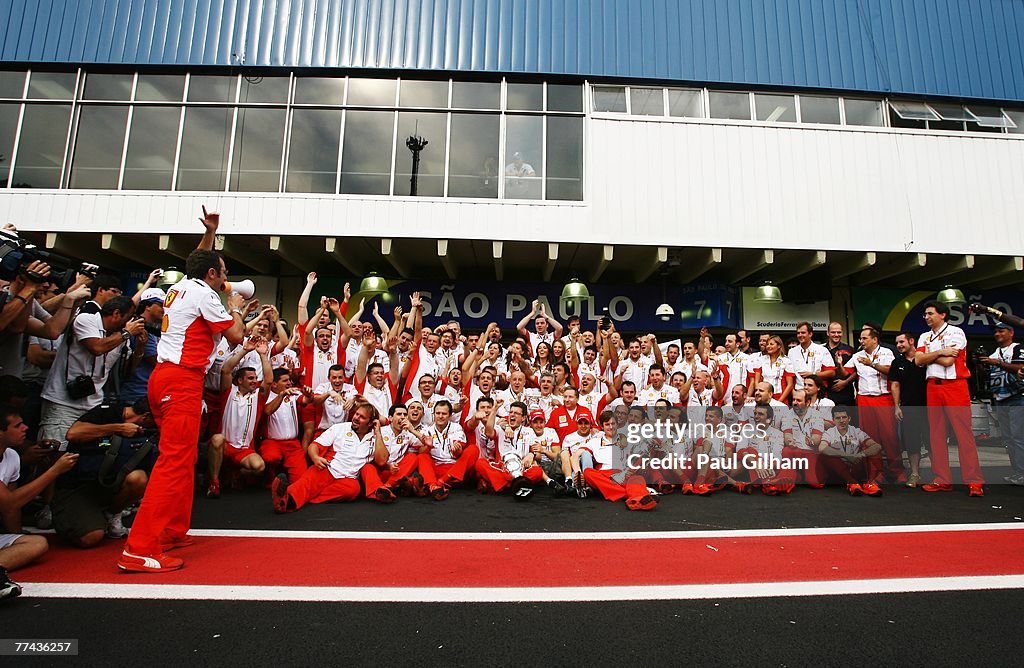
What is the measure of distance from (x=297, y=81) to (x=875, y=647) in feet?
40.0

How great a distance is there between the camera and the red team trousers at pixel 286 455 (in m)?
5.95

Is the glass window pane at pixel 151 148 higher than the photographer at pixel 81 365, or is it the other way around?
the glass window pane at pixel 151 148

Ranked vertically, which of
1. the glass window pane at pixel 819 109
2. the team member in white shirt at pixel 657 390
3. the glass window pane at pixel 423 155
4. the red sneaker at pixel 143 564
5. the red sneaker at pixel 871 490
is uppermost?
the glass window pane at pixel 819 109

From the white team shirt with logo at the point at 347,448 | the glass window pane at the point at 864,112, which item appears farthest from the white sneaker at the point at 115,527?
the glass window pane at the point at 864,112

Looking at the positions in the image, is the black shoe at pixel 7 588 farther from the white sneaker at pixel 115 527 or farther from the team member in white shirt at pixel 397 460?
the team member in white shirt at pixel 397 460

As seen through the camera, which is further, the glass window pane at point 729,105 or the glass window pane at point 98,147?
the glass window pane at point 729,105

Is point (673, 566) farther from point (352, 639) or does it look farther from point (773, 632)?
point (352, 639)

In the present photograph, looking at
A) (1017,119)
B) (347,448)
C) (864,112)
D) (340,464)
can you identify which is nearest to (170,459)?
(340,464)

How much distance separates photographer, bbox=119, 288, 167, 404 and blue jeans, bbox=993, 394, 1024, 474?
9359 mm

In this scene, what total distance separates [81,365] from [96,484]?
102cm

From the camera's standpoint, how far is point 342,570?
3109 millimetres

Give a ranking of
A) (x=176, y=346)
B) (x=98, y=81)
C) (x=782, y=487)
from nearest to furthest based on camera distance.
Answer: (x=176, y=346)
(x=782, y=487)
(x=98, y=81)

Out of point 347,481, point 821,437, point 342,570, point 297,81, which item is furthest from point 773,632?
point 297,81

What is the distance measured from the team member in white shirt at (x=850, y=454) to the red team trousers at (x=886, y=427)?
22 cm
